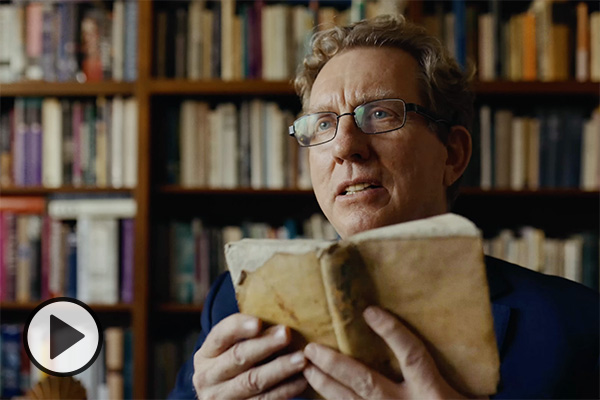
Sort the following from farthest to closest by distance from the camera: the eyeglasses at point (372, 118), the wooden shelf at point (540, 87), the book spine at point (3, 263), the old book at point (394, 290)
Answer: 1. the book spine at point (3, 263)
2. the wooden shelf at point (540, 87)
3. the eyeglasses at point (372, 118)
4. the old book at point (394, 290)

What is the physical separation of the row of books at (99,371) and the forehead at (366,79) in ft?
4.10

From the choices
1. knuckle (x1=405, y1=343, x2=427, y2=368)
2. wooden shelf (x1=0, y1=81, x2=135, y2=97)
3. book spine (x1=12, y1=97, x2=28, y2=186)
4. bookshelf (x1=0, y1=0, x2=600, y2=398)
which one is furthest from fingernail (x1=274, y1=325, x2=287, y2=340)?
book spine (x1=12, y1=97, x2=28, y2=186)

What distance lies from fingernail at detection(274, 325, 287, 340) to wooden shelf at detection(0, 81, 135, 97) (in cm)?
146

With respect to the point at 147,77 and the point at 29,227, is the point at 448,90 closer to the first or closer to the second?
the point at 147,77

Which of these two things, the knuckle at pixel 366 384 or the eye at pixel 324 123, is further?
the eye at pixel 324 123

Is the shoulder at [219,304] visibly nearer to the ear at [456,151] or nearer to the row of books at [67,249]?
the ear at [456,151]

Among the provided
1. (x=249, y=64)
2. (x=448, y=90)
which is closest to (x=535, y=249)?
(x=448, y=90)

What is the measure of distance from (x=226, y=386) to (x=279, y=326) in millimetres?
150

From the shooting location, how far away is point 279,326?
0.58 m

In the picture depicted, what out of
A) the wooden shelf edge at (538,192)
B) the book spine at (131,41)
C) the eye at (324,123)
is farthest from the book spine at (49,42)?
the wooden shelf edge at (538,192)

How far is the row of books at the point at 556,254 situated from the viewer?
178cm

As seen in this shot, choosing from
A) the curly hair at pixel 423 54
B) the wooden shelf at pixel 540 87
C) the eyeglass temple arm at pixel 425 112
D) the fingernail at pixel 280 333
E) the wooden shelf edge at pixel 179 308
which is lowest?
the wooden shelf edge at pixel 179 308

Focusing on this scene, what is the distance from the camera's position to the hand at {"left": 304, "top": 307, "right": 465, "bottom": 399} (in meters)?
0.55

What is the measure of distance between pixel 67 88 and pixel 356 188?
1.37 metres
